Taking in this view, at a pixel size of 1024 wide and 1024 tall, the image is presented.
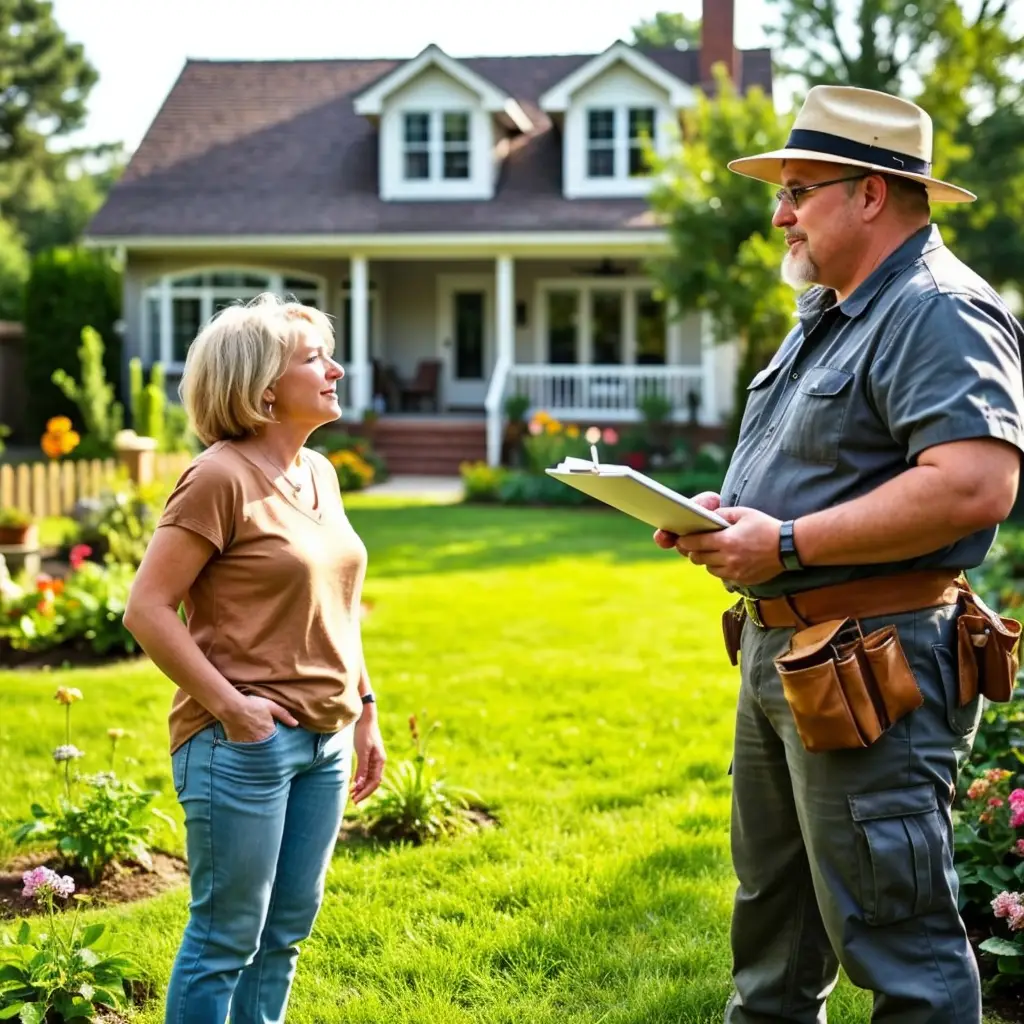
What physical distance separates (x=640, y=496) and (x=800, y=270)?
2.23 ft

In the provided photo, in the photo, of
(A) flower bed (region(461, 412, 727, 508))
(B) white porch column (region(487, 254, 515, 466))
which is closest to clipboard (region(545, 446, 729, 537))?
(A) flower bed (region(461, 412, 727, 508))

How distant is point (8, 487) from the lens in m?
12.2

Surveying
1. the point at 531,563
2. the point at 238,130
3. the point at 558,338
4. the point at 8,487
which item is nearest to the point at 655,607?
the point at 531,563

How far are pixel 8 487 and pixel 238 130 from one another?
14.1 meters

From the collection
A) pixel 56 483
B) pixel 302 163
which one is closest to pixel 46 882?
pixel 56 483

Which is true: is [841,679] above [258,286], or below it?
below

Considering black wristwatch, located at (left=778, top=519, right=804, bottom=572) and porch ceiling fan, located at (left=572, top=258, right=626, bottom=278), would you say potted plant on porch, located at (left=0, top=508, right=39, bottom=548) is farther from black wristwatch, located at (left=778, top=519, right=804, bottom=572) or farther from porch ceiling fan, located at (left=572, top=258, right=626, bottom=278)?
porch ceiling fan, located at (left=572, top=258, right=626, bottom=278)

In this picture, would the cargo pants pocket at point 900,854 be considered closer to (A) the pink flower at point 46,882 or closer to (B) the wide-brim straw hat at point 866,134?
(B) the wide-brim straw hat at point 866,134

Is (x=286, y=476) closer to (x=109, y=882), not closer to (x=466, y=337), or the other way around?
(x=109, y=882)

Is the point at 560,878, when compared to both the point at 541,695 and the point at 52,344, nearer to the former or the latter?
the point at 541,695

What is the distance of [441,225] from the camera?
21469 millimetres

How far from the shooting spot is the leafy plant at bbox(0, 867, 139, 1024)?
326 centimetres

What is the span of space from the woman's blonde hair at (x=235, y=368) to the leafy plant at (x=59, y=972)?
4.41ft

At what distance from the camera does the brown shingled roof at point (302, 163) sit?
71.4ft
